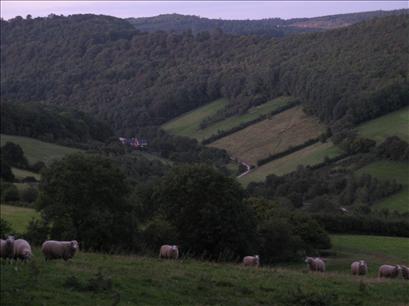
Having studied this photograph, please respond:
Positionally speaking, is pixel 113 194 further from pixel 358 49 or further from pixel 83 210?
pixel 358 49

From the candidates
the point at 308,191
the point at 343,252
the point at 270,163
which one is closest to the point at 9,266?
Answer: the point at 343,252

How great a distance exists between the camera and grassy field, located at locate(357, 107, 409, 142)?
117469mm

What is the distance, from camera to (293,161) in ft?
410

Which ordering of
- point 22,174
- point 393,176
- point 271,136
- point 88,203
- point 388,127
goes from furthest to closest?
point 271,136 < point 388,127 < point 393,176 < point 22,174 < point 88,203

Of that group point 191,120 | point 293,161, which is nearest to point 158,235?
point 293,161

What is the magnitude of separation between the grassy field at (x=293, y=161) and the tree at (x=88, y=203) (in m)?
73.5

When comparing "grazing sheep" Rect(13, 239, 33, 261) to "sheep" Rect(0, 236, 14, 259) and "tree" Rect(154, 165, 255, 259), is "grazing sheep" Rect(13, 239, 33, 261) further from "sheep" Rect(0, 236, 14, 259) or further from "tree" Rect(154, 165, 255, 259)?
"tree" Rect(154, 165, 255, 259)

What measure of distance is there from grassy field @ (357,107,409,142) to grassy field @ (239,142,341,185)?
6.66 meters

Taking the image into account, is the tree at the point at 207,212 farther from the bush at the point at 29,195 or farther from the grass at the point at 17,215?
the bush at the point at 29,195

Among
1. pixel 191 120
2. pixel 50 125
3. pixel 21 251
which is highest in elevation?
pixel 191 120

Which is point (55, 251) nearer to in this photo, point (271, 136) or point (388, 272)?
point (388, 272)

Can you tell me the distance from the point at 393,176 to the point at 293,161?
→ 90.2ft

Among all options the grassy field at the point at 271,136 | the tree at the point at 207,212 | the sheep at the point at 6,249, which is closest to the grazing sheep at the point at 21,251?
the sheep at the point at 6,249

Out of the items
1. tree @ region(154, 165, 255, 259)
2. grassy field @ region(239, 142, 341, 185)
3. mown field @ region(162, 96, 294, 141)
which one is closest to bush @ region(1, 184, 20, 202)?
tree @ region(154, 165, 255, 259)
